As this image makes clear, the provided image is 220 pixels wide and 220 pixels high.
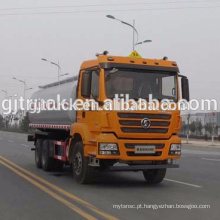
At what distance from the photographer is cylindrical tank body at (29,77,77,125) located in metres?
11.5

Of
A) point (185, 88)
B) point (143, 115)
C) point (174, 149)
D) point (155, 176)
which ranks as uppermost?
point (185, 88)

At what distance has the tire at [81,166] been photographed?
33.5 feet

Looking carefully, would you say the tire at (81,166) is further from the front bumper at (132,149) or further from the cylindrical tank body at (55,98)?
the cylindrical tank body at (55,98)

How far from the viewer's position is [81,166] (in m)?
10.5

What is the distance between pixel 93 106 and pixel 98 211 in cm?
330

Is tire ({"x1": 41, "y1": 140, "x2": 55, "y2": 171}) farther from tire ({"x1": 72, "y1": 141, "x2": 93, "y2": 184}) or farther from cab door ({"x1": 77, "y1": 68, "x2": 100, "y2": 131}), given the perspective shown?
cab door ({"x1": 77, "y1": 68, "x2": 100, "y2": 131})

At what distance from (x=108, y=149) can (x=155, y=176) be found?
84.5 inches

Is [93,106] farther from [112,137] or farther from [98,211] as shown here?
[98,211]

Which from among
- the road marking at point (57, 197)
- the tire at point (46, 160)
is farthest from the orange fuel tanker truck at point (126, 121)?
the tire at point (46, 160)

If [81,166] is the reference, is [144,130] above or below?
above

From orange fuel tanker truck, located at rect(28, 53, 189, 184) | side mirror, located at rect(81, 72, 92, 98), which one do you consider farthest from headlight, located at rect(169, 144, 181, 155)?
side mirror, located at rect(81, 72, 92, 98)

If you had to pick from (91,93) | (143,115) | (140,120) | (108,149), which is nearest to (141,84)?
(143,115)

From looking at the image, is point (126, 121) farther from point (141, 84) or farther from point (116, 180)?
point (116, 180)

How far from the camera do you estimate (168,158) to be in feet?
33.5
